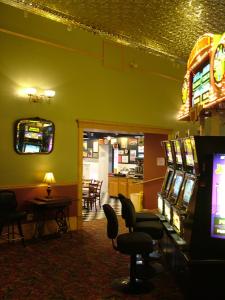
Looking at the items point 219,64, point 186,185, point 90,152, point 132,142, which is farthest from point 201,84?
point 90,152

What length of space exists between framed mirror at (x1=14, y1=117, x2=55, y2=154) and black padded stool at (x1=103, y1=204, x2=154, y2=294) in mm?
2890

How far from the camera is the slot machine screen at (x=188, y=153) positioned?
3.09 m

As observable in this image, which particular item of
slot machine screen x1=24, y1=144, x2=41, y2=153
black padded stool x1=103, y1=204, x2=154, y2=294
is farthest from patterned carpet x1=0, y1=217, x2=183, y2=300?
slot machine screen x1=24, y1=144, x2=41, y2=153

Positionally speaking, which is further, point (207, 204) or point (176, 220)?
point (176, 220)

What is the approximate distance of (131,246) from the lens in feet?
11.2

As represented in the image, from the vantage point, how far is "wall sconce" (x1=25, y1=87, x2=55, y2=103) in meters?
5.88

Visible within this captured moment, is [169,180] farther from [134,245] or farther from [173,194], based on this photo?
[134,245]

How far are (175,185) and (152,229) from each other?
0.68m

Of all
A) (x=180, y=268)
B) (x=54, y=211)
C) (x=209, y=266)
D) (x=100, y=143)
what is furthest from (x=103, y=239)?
(x=100, y=143)

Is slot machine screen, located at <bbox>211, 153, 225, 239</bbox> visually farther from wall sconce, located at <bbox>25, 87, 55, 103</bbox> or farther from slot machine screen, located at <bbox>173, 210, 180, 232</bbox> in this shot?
wall sconce, located at <bbox>25, 87, 55, 103</bbox>

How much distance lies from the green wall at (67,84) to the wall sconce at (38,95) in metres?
0.10

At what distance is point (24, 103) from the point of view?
5926 mm

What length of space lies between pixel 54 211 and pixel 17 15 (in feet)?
12.8

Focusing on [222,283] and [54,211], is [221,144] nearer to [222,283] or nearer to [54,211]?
[222,283]
